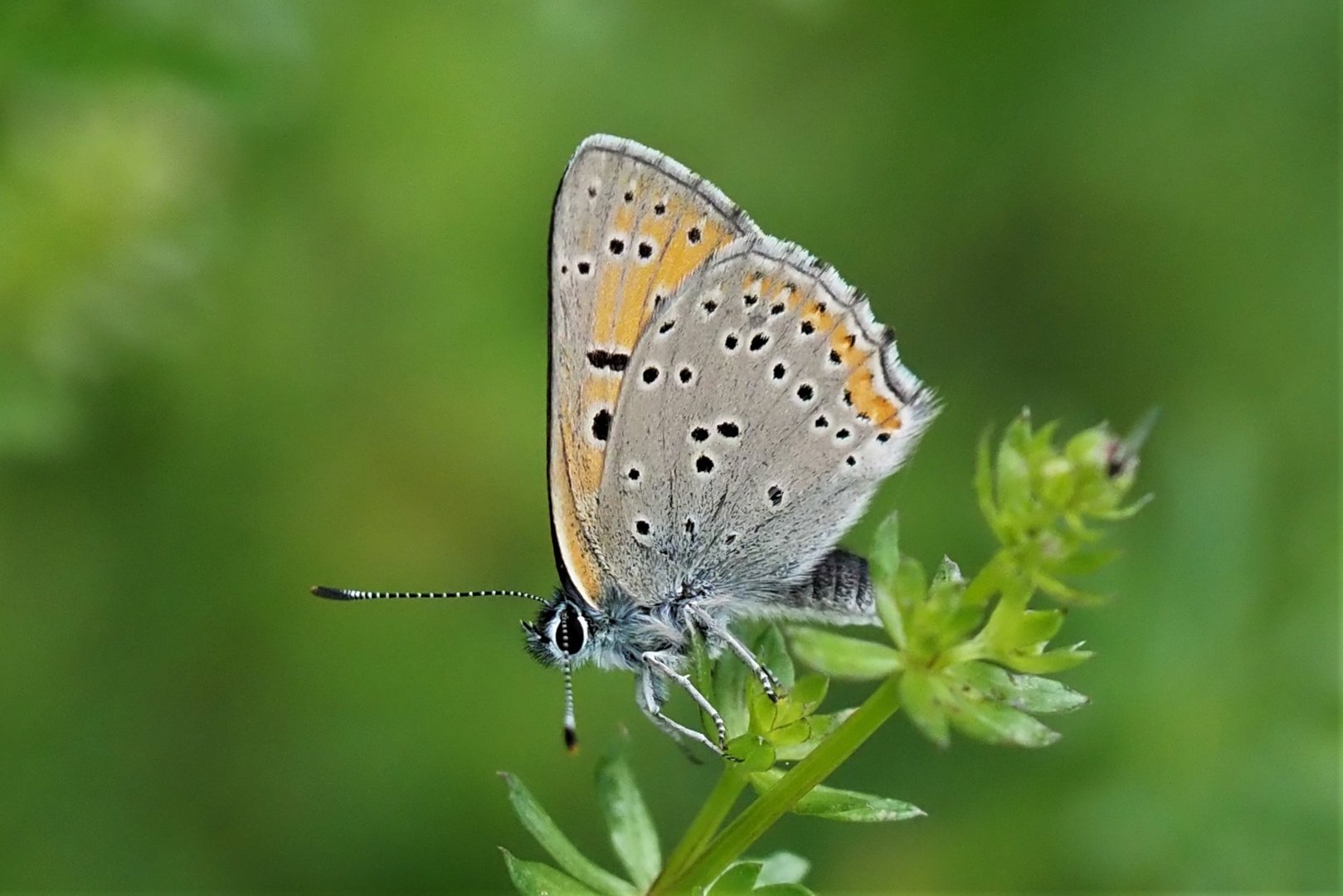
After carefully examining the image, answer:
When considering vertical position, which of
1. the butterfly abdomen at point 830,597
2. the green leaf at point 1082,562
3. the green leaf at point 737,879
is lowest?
the green leaf at point 737,879

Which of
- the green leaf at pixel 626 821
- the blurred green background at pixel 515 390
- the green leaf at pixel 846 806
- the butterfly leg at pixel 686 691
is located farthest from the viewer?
the blurred green background at pixel 515 390

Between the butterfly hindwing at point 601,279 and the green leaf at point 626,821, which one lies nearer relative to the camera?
the green leaf at point 626,821

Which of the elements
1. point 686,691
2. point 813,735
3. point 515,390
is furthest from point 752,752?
point 515,390

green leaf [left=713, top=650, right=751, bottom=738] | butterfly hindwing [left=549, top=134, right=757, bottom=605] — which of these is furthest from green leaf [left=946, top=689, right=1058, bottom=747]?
butterfly hindwing [left=549, top=134, right=757, bottom=605]

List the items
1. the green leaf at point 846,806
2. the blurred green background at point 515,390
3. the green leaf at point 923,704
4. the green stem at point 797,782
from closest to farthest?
1. the green leaf at point 923,704
2. the green stem at point 797,782
3. the green leaf at point 846,806
4. the blurred green background at point 515,390

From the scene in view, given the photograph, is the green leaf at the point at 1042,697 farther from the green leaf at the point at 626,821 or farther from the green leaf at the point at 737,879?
the green leaf at the point at 626,821

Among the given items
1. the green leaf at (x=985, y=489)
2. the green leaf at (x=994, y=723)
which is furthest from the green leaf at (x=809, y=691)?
the green leaf at (x=985, y=489)
